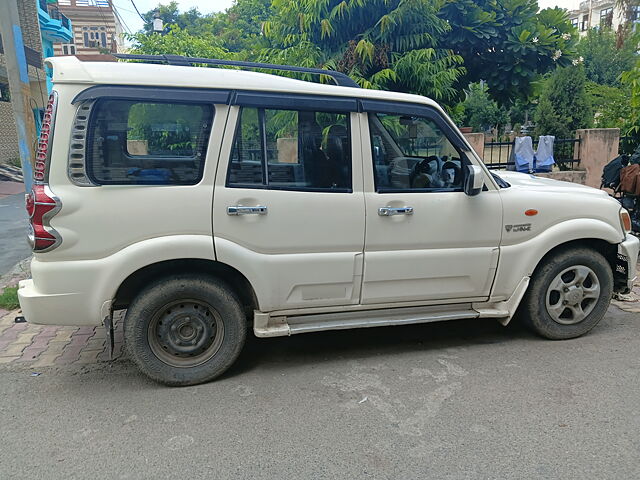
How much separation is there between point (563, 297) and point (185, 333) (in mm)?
3127

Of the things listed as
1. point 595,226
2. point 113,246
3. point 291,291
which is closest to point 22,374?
point 113,246

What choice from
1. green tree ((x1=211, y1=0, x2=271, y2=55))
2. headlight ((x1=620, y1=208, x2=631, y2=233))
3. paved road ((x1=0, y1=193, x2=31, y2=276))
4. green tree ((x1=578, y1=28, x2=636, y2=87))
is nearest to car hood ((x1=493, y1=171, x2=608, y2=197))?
headlight ((x1=620, y1=208, x2=631, y2=233))

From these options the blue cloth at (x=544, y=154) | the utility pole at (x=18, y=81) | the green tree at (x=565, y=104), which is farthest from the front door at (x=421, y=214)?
the green tree at (x=565, y=104)

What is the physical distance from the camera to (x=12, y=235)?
8.70 m

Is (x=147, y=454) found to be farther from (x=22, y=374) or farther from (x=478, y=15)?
(x=478, y=15)

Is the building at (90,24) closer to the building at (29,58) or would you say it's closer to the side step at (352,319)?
the building at (29,58)

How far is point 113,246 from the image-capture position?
326 centimetres

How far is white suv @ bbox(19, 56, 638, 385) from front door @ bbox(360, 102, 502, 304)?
0.04 feet

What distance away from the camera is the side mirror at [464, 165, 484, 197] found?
3738 mm

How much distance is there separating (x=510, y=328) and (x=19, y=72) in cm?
567

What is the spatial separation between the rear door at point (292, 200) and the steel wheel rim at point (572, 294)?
177cm

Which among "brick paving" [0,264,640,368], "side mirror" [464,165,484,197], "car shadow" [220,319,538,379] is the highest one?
"side mirror" [464,165,484,197]

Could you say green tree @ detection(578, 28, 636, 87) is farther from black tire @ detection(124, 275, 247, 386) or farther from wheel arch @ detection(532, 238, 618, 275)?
black tire @ detection(124, 275, 247, 386)

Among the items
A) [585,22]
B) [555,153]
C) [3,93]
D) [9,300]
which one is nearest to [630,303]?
[555,153]
